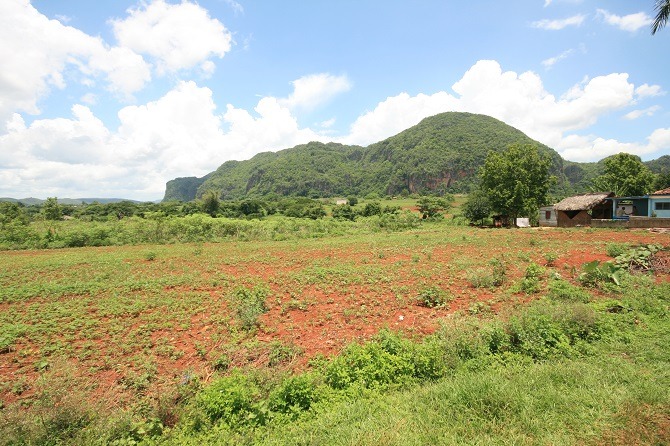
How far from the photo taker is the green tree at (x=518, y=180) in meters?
31.5

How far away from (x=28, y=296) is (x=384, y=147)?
16320 centimetres

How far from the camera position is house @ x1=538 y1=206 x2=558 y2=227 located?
98.6ft

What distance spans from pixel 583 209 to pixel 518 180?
615cm

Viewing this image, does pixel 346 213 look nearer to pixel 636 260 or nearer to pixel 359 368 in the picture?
pixel 636 260

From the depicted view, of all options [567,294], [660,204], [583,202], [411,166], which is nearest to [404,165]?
[411,166]

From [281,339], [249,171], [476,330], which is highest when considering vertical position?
[249,171]

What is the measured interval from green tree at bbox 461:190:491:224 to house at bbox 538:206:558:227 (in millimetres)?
5384

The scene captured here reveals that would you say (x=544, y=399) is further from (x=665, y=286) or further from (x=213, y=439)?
(x=665, y=286)

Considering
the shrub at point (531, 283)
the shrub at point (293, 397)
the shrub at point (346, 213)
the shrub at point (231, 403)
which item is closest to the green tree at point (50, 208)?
the shrub at point (346, 213)

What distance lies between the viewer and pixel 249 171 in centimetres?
18150

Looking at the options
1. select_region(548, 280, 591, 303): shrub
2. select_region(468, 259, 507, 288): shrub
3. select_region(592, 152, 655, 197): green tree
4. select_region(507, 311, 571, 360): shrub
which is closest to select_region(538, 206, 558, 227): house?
select_region(592, 152, 655, 197): green tree

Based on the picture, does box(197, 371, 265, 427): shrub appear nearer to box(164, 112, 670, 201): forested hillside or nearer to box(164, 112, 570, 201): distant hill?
box(164, 112, 670, 201): forested hillside

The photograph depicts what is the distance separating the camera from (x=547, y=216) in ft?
103

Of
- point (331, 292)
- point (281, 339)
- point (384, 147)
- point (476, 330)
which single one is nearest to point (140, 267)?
point (331, 292)
